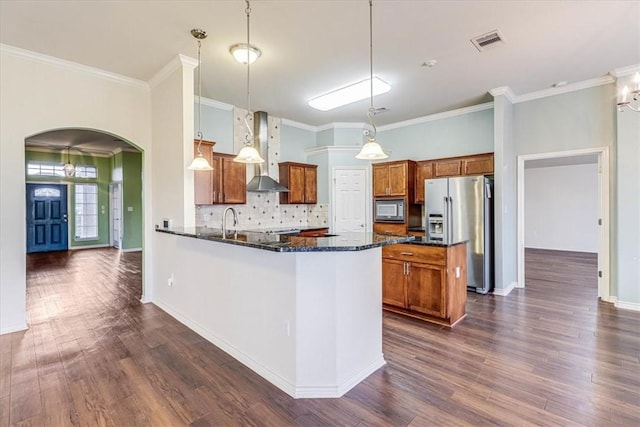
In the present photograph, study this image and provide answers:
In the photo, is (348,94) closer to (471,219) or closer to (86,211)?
(471,219)

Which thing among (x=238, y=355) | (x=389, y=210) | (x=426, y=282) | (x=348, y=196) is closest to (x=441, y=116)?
(x=389, y=210)

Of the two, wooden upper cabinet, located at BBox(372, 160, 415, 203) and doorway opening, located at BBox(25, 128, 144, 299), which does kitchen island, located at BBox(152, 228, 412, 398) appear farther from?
doorway opening, located at BBox(25, 128, 144, 299)

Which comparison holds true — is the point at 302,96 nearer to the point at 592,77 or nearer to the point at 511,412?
the point at 592,77

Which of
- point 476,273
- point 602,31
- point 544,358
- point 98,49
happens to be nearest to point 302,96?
point 98,49

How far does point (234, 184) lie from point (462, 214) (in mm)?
3808

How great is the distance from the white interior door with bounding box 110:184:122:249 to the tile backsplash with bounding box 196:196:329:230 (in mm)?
5512

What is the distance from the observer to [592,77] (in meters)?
4.17

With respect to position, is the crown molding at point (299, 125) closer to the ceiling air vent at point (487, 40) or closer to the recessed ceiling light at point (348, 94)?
the recessed ceiling light at point (348, 94)

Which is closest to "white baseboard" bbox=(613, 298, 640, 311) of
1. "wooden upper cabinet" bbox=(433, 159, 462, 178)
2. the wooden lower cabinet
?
the wooden lower cabinet

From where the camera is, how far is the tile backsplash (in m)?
5.25

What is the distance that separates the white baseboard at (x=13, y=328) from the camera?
3.23 metres

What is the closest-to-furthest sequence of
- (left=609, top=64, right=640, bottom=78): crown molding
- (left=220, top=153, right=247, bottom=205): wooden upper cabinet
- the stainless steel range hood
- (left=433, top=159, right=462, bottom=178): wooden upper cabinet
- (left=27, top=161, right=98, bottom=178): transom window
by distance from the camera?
(left=609, top=64, right=640, bottom=78): crown molding
(left=220, top=153, right=247, bottom=205): wooden upper cabinet
(left=433, top=159, right=462, bottom=178): wooden upper cabinet
the stainless steel range hood
(left=27, top=161, right=98, bottom=178): transom window

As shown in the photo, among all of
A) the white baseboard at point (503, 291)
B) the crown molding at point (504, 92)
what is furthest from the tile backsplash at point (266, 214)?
the crown molding at point (504, 92)

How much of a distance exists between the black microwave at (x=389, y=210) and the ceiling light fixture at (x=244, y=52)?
3683 millimetres
